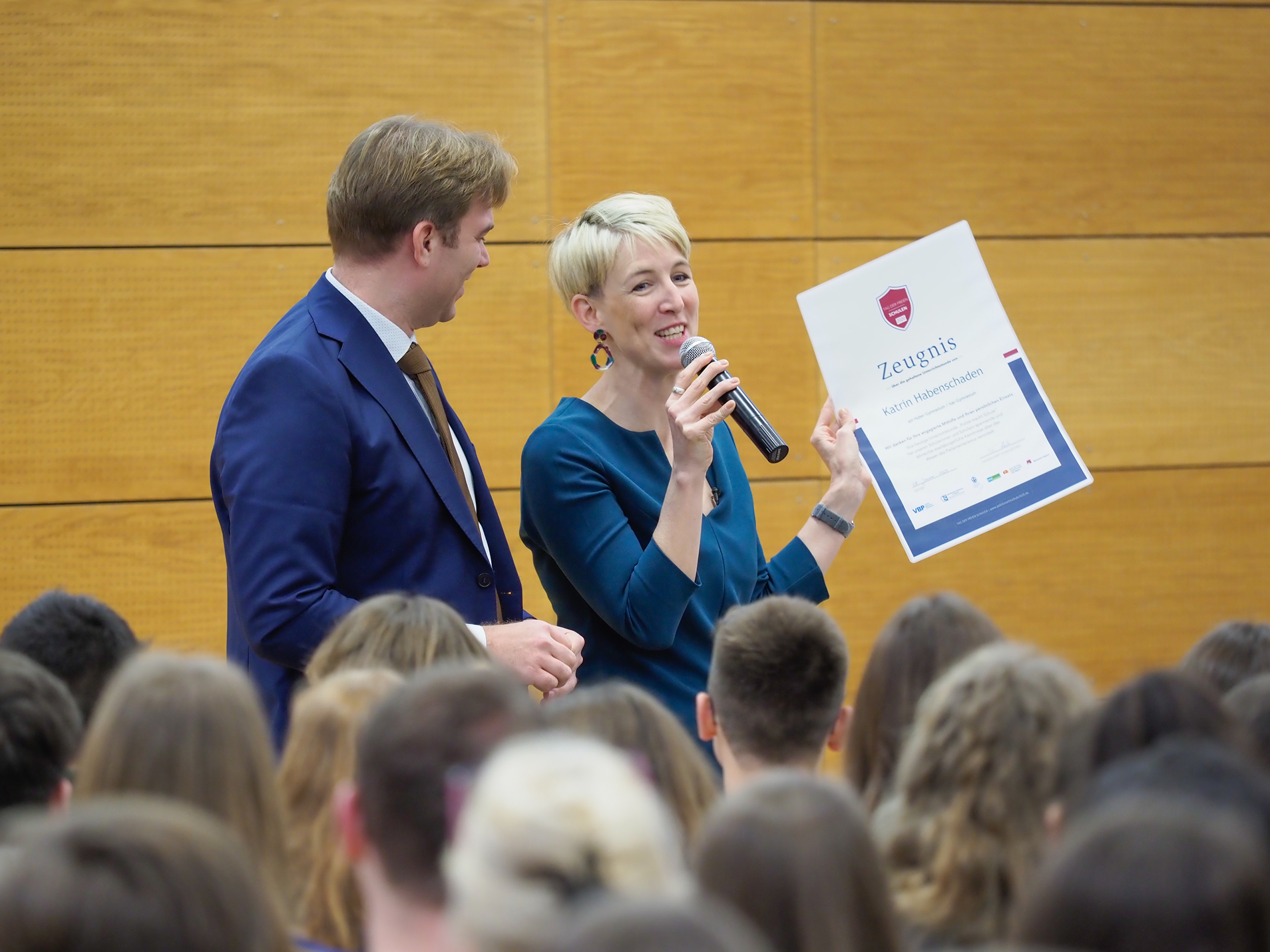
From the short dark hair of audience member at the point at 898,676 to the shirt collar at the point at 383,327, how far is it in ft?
3.32

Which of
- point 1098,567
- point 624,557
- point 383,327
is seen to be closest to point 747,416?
point 624,557

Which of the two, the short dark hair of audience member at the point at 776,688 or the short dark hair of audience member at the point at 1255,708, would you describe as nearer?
the short dark hair of audience member at the point at 1255,708

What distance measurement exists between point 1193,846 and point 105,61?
363cm

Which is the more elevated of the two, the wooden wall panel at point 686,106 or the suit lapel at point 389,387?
the wooden wall panel at point 686,106

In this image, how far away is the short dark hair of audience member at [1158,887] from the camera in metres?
0.77

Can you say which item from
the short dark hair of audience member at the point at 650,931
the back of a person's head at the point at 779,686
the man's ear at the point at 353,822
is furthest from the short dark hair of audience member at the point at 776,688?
the short dark hair of audience member at the point at 650,931

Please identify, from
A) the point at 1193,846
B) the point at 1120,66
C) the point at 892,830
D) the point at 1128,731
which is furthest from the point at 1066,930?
the point at 1120,66

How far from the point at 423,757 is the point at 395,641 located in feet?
2.10

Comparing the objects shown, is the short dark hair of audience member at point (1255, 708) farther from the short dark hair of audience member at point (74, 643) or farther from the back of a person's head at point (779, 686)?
the short dark hair of audience member at point (74, 643)

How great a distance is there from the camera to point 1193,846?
786mm

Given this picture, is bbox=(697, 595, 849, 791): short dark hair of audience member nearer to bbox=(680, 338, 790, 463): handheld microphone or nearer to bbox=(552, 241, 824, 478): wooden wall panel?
bbox=(680, 338, 790, 463): handheld microphone

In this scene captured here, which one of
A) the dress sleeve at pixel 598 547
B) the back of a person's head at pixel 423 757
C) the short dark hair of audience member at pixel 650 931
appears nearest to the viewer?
the short dark hair of audience member at pixel 650 931

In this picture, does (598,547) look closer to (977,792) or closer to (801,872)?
(977,792)

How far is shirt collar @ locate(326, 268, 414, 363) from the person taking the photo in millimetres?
2299
